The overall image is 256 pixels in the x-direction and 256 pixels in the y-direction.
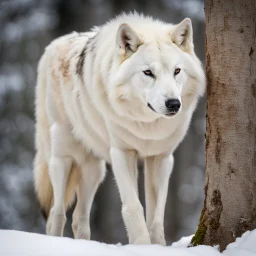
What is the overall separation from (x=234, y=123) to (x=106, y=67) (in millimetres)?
1353

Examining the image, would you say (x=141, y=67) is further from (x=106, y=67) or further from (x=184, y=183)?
(x=184, y=183)

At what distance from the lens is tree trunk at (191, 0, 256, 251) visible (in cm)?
430

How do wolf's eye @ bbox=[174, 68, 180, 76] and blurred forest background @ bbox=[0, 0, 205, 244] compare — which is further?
blurred forest background @ bbox=[0, 0, 205, 244]

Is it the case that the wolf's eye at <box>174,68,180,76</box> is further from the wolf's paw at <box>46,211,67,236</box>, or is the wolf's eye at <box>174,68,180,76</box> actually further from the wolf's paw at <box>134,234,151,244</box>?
the wolf's paw at <box>46,211,67,236</box>

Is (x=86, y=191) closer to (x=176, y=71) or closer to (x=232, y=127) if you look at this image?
(x=176, y=71)

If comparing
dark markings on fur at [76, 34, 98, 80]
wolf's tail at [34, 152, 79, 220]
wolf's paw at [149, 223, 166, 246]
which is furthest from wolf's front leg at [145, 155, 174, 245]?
wolf's tail at [34, 152, 79, 220]

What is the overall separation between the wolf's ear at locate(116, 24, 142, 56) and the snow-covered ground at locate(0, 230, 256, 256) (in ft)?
5.70

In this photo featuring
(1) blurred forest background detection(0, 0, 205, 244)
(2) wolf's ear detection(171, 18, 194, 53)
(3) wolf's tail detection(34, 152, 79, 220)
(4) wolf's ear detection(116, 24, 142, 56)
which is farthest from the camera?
(1) blurred forest background detection(0, 0, 205, 244)

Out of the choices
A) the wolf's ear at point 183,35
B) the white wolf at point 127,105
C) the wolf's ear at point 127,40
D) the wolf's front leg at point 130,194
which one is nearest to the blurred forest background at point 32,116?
the white wolf at point 127,105

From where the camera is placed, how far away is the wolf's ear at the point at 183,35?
5.17 m

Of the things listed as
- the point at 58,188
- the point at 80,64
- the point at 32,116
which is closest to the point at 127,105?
the point at 80,64

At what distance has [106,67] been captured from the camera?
17.3 ft

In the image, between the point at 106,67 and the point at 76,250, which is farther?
the point at 106,67

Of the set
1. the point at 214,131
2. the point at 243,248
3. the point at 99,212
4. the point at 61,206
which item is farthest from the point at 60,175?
the point at 99,212
